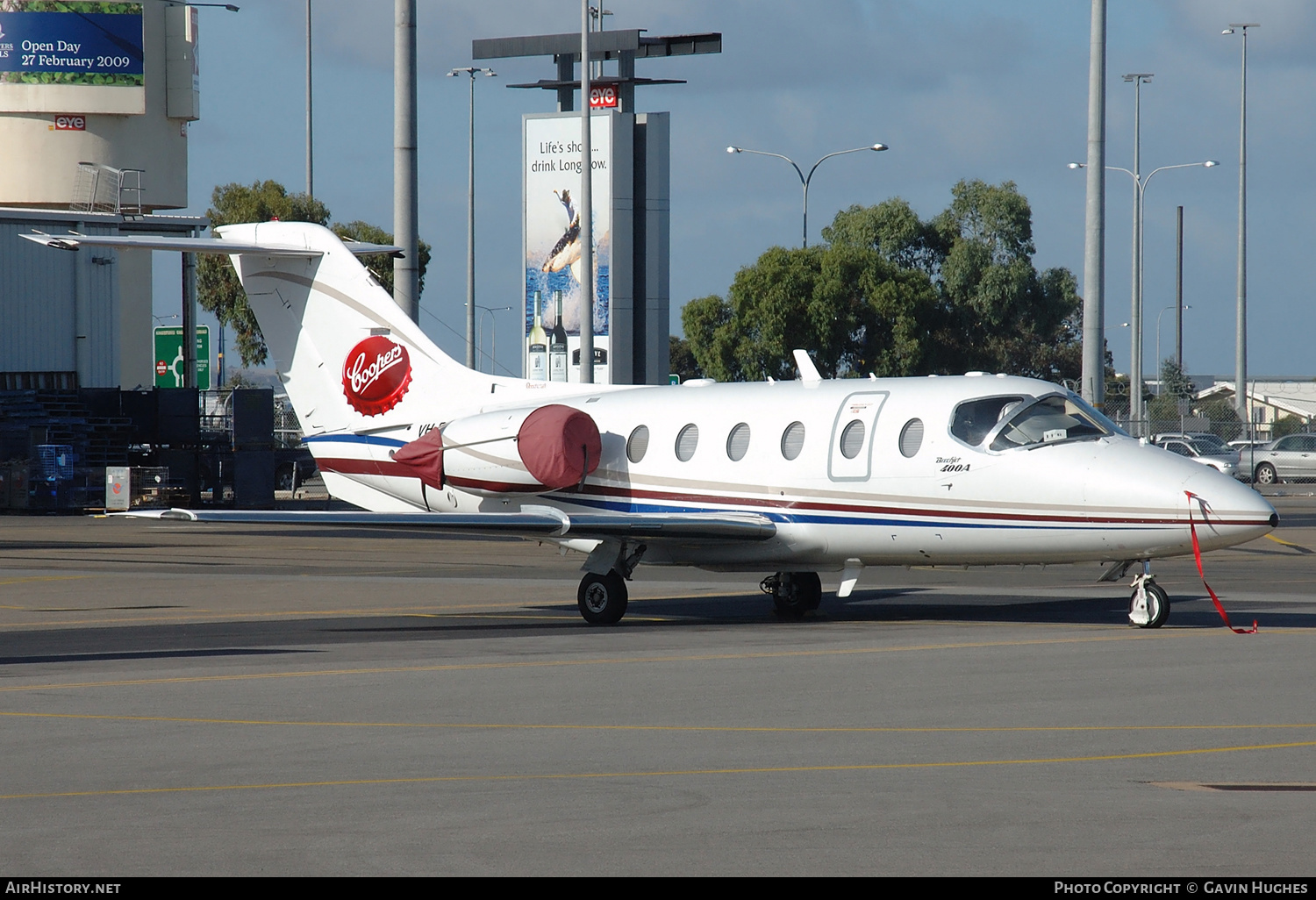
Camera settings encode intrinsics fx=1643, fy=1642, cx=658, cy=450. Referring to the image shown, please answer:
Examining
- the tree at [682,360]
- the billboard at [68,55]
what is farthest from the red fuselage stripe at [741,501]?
the tree at [682,360]

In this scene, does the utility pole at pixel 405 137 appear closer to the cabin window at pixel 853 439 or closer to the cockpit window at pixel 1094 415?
the cabin window at pixel 853 439

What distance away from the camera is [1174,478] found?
16.4m

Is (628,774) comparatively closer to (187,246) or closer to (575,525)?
(575,525)

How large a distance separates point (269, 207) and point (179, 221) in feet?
41.4

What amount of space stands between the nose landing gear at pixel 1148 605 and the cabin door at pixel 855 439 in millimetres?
3106

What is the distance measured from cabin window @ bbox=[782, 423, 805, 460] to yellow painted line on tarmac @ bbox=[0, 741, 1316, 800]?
915cm

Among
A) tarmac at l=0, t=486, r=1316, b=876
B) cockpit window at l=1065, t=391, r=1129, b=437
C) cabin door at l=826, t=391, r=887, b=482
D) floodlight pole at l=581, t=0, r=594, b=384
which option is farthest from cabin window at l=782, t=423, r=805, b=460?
floodlight pole at l=581, t=0, r=594, b=384

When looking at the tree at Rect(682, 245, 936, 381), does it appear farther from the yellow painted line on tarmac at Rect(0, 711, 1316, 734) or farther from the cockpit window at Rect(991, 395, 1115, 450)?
the yellow painted line on tarmac at Rect(0, 711, 1316, 734)

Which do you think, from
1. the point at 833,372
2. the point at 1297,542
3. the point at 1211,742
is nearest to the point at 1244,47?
the point at 833,372

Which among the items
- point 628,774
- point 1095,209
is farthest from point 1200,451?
point 628,774

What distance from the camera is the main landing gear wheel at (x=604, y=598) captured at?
744 inches

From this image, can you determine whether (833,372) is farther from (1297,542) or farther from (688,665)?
(688,665)

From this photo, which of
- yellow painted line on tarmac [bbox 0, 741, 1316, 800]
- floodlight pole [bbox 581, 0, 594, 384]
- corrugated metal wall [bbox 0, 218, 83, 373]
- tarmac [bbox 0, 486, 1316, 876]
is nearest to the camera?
tarmac [bbox 0, 486, 1316, 876]

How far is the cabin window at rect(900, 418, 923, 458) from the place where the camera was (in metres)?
18.0
